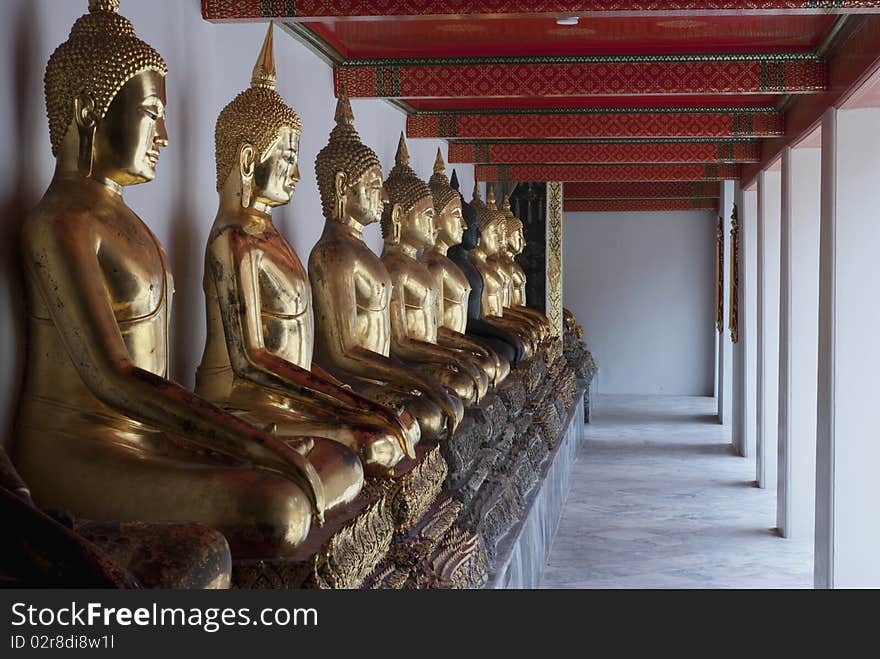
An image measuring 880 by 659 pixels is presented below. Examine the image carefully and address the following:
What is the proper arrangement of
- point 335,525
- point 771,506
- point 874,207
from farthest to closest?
1. point 771,506
2. point 874,207
3. point 335,525

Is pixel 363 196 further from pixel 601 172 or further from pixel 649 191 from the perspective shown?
pixel 649 191

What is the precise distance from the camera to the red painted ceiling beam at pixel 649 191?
51.1 ft

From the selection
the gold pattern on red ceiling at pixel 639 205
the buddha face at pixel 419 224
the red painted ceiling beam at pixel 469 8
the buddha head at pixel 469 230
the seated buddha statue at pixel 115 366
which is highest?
the gold pattern on red ceiling at pixel 639 205

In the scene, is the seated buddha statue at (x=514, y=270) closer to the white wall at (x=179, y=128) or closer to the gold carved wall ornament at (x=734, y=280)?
the gold carved wall ornament at (x=734, y=280)

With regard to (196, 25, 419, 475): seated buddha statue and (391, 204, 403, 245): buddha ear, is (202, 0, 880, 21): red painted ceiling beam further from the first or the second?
(391, 204, 403, 245): buddha ear

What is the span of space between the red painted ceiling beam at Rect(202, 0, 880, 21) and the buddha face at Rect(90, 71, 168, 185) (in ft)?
3.70

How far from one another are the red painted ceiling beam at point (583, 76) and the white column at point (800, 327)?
1977mm

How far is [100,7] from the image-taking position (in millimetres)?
3105

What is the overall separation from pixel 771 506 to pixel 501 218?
3064mm

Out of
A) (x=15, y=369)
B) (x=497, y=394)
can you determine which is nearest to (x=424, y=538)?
(x=15, y=369)

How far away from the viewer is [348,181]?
4.83m

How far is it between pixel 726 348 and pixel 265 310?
10946mm

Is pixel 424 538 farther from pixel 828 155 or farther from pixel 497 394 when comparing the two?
pixel 828 155

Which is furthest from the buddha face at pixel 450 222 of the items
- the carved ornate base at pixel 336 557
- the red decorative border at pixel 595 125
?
the carved ornate base at pixel 336 557
